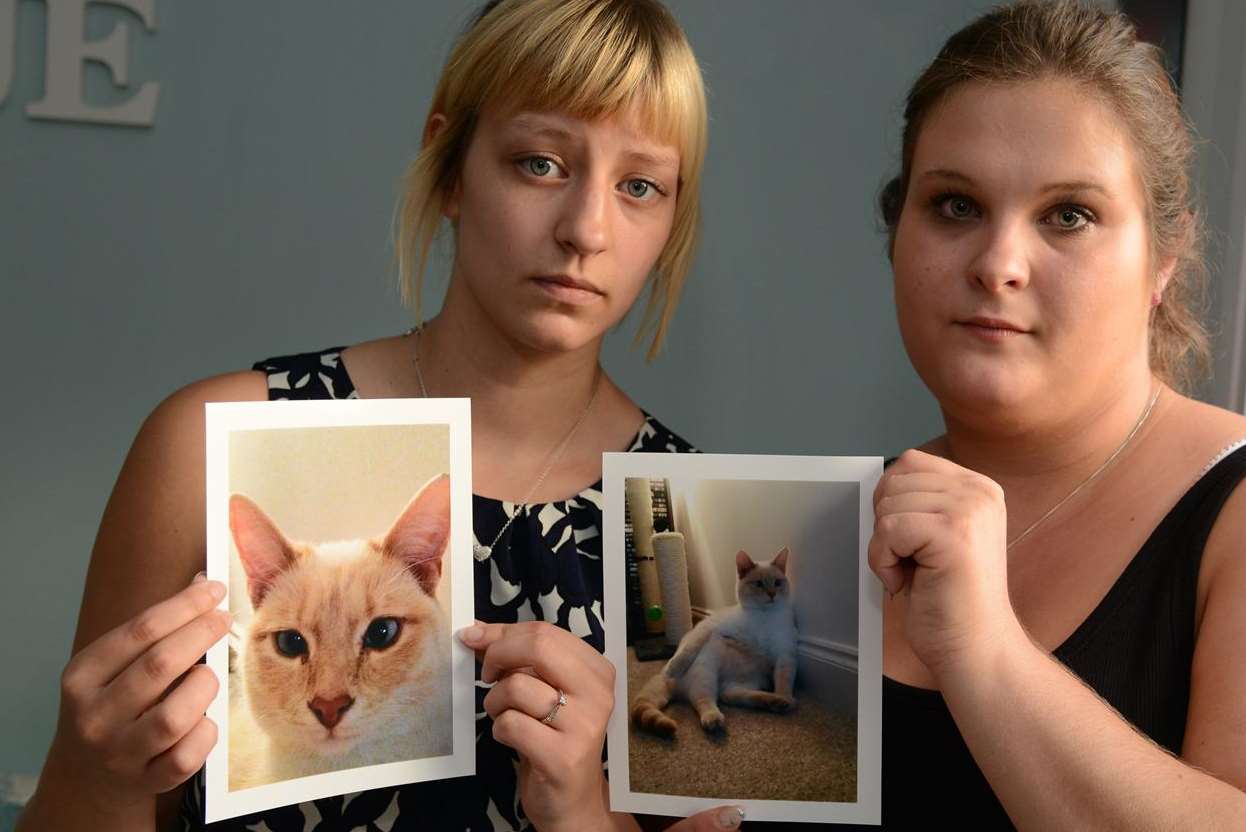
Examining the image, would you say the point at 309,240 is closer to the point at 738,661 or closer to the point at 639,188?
the point at 639,188

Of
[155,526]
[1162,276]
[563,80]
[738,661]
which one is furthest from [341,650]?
[1162,276]

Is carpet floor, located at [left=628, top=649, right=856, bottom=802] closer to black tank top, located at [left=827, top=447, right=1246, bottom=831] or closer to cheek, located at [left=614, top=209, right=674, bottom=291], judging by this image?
black tank top, located at [left=827, top=447, right=1246, bottom=831]

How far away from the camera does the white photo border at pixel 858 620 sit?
3.67ft

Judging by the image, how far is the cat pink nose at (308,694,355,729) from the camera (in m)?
1.11

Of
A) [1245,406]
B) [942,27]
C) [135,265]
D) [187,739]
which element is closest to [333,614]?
[187,739]

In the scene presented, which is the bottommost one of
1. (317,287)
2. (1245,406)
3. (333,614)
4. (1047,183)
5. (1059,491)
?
(333,614)

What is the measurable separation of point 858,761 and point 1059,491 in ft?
1.19

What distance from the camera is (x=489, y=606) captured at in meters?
1.30

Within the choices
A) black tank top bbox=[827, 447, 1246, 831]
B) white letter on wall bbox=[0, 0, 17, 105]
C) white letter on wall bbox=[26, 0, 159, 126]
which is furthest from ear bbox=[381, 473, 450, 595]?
white letter on wall bbox=[0, 0, 17, 105]

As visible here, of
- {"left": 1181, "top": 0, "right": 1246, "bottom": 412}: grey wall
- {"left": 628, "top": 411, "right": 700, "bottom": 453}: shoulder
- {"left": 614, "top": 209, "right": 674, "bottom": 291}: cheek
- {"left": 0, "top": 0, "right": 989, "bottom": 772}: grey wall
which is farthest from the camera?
{"left": 0, "top": 0, "right": 989, "bottom": 772}: grey wall

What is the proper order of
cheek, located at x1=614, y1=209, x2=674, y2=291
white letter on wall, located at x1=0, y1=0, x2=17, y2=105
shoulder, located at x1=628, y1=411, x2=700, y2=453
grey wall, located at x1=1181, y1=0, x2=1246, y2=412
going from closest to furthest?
cheek, located at x1=614, y1=209, x2=674, y2=291 < shoulder, located at x1=628, y1=411, x2=700, y2=453 < grey wall, located at x1=1181, y1=0, x2=1246, y2=412 < white letter on wall, located at x1=0, y1=0, x2=17, y2=105

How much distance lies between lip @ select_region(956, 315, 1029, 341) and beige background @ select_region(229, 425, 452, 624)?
519mm

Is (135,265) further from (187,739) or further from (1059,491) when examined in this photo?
(1059,491)

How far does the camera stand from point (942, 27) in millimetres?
2387
